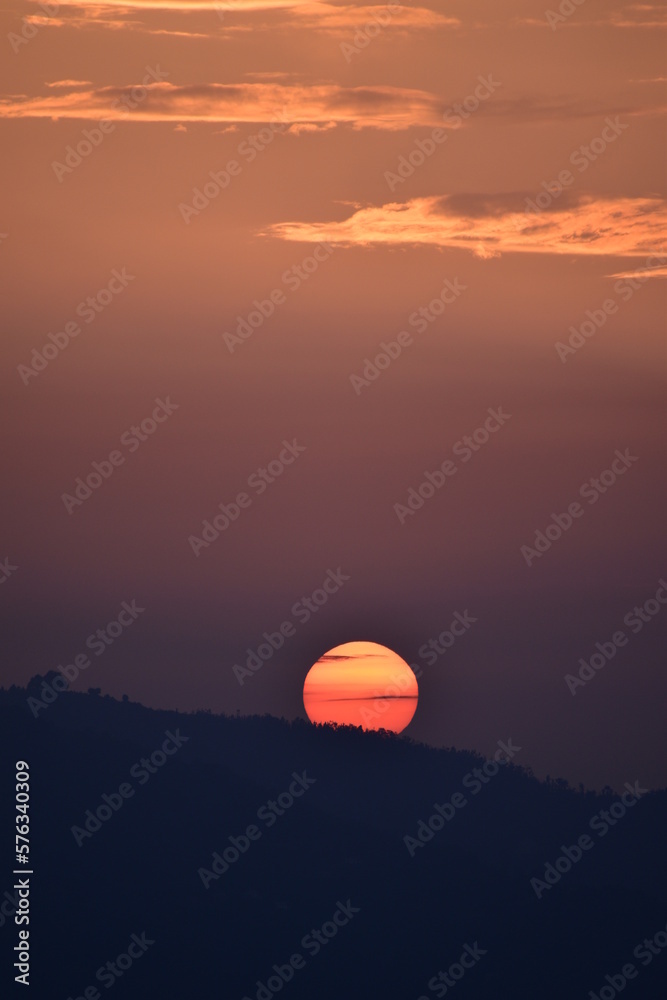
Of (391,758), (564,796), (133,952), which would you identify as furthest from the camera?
(564,796)

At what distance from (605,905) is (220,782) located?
36441 mm

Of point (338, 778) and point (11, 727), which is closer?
point (11, 727)

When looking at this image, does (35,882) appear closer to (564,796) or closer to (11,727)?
(11,727)

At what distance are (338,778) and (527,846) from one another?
17.7 m

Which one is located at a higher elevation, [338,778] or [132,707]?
[132,707]

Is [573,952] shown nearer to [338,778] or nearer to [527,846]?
[527,846]

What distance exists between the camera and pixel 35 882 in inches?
3529

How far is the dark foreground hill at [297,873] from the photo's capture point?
91.7 metres

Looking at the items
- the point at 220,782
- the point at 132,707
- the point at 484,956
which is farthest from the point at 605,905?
the point at 132,707

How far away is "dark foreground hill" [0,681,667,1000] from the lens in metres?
91.7

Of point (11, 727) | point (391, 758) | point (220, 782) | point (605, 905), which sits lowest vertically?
point (605, 905)

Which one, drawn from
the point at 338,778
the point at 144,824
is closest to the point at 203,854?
the point at 144,824

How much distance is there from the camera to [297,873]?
10581 cm

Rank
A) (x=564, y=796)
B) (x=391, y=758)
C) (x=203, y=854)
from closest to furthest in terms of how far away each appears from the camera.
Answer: (x=203, y=854)
(x=391, y=758)
(x=564, y=796)
